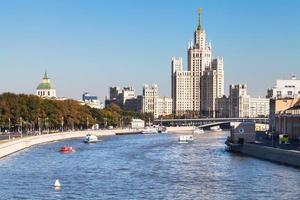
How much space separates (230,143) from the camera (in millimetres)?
89750

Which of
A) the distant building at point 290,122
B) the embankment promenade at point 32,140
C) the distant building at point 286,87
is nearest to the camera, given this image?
the embankment promenade at point 32,140

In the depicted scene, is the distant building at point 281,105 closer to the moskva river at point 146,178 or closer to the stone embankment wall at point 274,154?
the stone embankment wall at point 274,154

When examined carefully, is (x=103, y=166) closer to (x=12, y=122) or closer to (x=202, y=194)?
(x=202, y=194)

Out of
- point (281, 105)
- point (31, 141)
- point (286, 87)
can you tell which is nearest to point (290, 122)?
point (281, 105)

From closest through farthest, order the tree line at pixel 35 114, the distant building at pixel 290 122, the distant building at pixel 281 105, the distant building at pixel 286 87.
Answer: the distant building at pixel 290 122, the distant building at pixel 281 105, the tree line at pixel 35 114, the distant building at pixel 286 87

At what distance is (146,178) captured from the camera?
53844 mm

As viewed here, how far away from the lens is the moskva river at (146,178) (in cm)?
4497

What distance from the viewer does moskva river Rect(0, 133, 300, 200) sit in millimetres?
44969

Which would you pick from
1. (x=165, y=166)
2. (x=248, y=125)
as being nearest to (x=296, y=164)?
(x=165, y=166)

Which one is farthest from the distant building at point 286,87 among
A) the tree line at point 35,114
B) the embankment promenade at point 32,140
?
the tree line at point 35,114

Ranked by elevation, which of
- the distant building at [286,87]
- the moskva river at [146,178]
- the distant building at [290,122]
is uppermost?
the distant building at [286,87]

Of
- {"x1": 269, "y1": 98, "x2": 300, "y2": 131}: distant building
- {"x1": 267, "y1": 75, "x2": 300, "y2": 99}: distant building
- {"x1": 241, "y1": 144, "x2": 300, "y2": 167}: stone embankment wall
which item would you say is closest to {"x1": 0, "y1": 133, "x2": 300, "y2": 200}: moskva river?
{"x1": 241, "y1": 144, "x2": 300, "y2": 167}: stone embankment wall

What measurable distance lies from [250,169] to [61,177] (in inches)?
656

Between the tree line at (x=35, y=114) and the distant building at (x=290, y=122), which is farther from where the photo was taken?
the tree line at (x=35, y=114)
